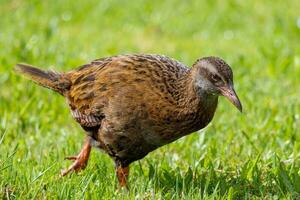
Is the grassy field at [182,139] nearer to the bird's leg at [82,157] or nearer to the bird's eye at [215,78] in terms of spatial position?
the bird's leg at [82,157]

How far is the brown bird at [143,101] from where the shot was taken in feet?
19.3

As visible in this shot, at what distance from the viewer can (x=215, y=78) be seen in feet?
18.8

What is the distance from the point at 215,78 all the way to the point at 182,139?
5.81 ft

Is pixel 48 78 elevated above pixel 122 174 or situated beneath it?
elevated above

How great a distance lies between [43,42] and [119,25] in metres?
2.24

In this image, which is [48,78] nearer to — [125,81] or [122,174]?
[125,81]

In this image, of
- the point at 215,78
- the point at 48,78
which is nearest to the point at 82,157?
the point at 48,78

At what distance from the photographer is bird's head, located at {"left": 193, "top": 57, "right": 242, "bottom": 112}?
5664mm

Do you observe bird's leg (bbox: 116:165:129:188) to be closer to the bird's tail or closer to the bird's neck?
the bird's neck

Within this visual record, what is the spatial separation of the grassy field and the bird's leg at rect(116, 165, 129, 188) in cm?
7

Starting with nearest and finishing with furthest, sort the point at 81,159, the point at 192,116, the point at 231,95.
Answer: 1. the point at 231,95
2. the point at 192,116
3. the point at 81,159

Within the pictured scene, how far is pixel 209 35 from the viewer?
12.6 metres

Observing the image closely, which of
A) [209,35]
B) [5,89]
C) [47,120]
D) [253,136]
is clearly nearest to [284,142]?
[253,136]

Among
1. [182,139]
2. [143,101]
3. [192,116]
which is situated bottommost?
[182,139]
